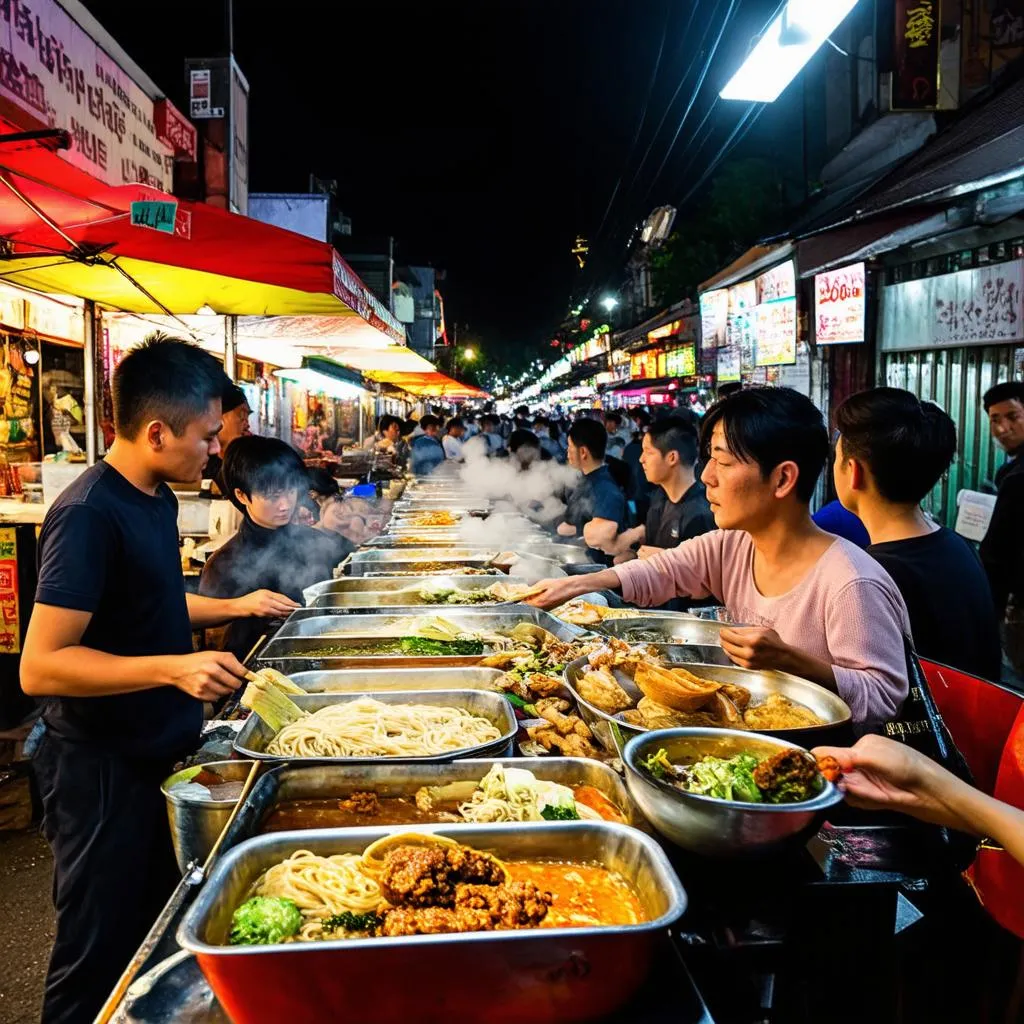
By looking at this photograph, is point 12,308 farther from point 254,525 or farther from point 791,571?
point 791,571

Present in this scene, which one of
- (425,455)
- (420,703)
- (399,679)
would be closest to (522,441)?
(425,455)

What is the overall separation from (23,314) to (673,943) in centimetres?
947

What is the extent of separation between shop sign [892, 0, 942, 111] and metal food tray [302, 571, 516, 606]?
7.71 meters

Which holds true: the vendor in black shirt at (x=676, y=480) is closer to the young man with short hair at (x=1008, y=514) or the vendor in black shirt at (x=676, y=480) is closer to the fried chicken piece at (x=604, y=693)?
the young man with short hair at (x=1008, y=514)

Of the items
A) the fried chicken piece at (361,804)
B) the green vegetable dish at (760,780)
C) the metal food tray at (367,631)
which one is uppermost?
the green vegetable dish at (760,780)

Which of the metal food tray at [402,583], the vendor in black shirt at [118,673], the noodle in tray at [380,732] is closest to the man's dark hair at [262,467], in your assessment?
the metal food tray at [402,583]

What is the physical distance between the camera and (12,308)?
8281mm

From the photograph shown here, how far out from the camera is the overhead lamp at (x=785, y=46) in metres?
6.57

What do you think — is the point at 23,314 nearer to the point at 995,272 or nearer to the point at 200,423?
the point at 200,423

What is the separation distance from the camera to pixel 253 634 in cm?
457

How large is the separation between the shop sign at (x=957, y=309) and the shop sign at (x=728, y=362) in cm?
412

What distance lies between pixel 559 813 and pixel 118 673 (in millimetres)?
1578

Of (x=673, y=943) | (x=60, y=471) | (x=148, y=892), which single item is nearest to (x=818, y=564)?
(x=673, y=943)

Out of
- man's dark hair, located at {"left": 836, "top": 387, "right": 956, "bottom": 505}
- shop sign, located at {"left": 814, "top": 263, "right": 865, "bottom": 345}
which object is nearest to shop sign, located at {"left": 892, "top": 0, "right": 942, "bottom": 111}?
shop sign, located at {"left": 814, "top": 263, "right": 865, "bottom": 345}
